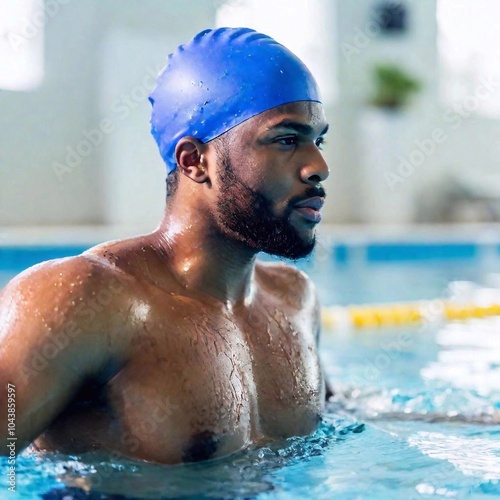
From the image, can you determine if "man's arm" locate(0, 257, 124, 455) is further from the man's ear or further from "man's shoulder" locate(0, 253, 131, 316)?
the man's ear

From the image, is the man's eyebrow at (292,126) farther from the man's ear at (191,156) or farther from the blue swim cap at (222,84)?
the man's ear at (191,156)

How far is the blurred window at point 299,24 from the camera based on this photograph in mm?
13891

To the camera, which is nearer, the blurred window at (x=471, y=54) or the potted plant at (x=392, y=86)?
the potted plant at (x=392, y=86)

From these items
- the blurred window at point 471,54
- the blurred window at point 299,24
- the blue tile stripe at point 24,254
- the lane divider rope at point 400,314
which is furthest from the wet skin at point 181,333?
the blurred window at point 471,54

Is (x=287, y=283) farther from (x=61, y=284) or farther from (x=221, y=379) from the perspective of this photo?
(x=61, y=284)

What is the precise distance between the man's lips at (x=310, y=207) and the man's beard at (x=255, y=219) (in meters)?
0.01

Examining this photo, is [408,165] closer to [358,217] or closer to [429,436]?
[358,217]

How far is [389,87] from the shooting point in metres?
14.4

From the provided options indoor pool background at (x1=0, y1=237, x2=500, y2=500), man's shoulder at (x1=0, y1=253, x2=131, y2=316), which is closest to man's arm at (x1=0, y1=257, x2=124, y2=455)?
man's shoulder at (x1=0, y1=253, x2=131, y2=316)

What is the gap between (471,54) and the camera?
16.0 meters

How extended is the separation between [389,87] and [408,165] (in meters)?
1.50

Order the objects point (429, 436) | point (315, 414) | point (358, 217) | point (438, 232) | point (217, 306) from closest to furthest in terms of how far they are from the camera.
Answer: point (217, 306), point (315, 414), point (429, 436), point (438, 232), point (358, 217)

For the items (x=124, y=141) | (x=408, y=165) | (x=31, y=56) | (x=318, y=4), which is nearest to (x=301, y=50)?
(x=318, y=4)

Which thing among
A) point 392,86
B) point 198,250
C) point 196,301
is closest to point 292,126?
point 198,250
